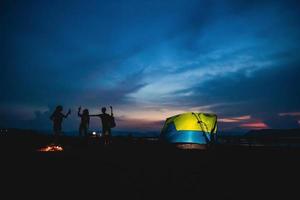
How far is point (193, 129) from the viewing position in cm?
1509

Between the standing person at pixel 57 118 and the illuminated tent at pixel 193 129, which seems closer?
the standing person at pixel 57 118

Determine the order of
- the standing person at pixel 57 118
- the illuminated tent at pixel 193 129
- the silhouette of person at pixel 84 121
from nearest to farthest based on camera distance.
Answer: the standing person at pixel 57 118, the silhouette of person at pixel 84 121, the illuminated tent at pixel 193 129

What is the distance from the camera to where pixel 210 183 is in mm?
4543

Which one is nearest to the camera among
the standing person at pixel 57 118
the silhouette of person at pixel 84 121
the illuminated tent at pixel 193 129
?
the standing person at pixel 57 118

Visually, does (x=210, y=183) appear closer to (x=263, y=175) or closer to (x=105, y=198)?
(x=263, y=175)

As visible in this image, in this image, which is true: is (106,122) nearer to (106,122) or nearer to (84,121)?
→ (106,122)

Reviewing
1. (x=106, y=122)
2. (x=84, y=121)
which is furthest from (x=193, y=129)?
(x=84, y=121)

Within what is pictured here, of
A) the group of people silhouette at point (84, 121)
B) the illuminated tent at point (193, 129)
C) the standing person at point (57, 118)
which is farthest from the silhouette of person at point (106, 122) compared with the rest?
the illuminated tent at point (193, 129)

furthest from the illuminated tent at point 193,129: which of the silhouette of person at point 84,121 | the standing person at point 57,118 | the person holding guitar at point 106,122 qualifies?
the standing person at point 57,118

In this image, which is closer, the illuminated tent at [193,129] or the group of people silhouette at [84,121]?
the group of people silhouette at [84,121]

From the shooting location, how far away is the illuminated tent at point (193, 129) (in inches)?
595

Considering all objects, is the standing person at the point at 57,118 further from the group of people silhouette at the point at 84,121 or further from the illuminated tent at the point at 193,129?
the illuminated tent at the point at 193,129

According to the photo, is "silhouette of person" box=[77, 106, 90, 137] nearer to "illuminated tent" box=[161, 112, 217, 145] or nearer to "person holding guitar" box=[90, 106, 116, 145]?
"person holding guitar" box=[90, 106, 116, 145]

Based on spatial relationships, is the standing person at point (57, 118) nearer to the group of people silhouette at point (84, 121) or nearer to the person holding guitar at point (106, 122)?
the group of people silhouette at point (84, 121)
